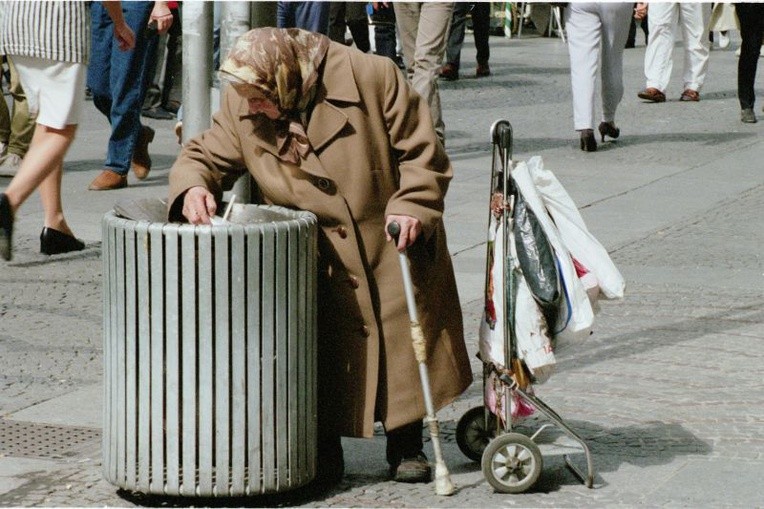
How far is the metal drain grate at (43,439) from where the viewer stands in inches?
193

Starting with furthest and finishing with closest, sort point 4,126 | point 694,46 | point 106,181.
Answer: point 694,46
point 4,126
point 106,181

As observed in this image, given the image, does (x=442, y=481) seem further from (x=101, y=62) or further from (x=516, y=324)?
(x=101, y=62)

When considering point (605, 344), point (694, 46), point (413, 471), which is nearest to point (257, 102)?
point (413, 471)

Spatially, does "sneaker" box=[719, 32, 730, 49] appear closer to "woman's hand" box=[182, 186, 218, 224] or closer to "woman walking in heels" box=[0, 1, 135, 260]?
"woman walking in heels" box=[0, 1, 135, 260]

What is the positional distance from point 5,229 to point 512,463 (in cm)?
258

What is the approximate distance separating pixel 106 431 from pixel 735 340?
10.5 feet

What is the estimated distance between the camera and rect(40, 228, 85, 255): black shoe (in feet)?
26.0

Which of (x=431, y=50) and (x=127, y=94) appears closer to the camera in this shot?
(x=127, y=94)

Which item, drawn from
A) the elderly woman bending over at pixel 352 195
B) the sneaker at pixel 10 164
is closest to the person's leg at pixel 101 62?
the sneaker at pixel 10 164

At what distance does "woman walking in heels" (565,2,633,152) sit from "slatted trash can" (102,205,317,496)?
7671mm

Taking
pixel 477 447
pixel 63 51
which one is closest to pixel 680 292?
pixel 477 447

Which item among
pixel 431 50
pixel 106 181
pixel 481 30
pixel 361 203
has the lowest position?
pixel 106 181

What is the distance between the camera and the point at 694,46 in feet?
50.8

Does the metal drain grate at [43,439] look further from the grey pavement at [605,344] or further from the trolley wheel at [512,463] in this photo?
the trolley wheel at [512,463]
